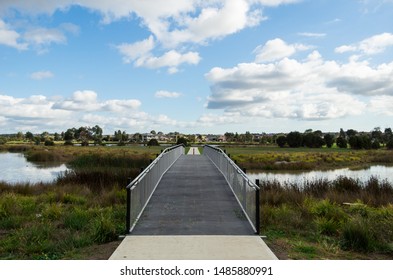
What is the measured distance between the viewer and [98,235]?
786cm

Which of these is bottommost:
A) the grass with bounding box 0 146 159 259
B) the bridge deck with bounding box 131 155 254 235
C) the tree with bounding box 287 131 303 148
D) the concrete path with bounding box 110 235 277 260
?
the grass with bounding box 0 146 159 259

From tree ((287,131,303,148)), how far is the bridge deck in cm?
8579

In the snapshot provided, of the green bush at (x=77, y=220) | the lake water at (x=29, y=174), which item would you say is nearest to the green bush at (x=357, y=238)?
the green bush at (x=77, y=220)

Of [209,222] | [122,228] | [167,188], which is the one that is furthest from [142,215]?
[167,188]

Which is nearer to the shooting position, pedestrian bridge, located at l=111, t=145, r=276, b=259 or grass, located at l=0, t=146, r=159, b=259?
pedestrian bridge, located at l=111, t=145, r=276, b=259

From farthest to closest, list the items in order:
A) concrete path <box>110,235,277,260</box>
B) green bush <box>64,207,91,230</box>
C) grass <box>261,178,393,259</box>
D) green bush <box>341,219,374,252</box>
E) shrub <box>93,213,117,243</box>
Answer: green bush <box>64,207,91,230</box> → shrub <box>93,213,117,243</box> → green bush <box>341,219,374,252</box> → grass <box>261,178,393,259</box> → concrete path <box>110,235,277,260</box>

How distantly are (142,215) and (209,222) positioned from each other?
68.6 inches

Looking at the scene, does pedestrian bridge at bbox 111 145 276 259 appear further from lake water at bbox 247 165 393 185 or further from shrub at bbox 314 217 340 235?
lake water at bbox 247 165 393 185

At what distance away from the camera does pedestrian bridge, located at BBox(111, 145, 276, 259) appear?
667 centimetres

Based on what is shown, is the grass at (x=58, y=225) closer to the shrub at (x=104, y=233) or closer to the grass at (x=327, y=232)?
the shrub at (x=104, y=233)

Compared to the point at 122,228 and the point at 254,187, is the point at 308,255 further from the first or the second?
the point at 122,228

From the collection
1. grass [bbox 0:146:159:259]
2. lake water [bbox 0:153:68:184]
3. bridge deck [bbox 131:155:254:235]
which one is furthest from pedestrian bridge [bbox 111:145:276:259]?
lake water [bbox 0:153:68:184]

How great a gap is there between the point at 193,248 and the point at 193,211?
3.18 m

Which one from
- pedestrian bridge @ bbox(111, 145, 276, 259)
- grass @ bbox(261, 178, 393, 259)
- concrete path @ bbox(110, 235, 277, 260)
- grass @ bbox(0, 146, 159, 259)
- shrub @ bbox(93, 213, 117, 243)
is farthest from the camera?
shrub @ bbox(93, 213, 117, 243)
